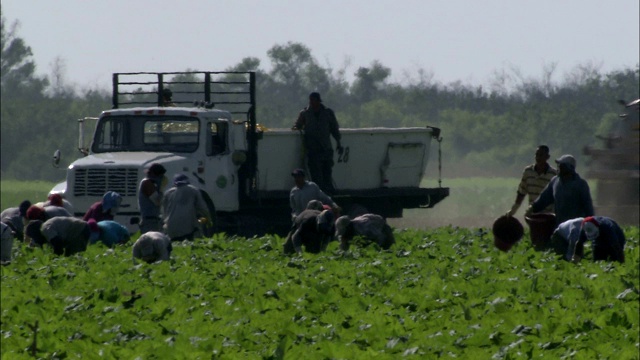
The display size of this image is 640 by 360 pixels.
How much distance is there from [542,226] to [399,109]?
76.5 metres

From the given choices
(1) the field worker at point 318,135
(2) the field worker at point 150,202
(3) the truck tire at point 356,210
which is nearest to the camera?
(2) the field worker at point 150,202

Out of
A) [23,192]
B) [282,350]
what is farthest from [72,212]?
[23,192]

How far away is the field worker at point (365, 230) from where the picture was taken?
56.2 feet

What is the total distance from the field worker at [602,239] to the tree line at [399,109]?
56.4 metres

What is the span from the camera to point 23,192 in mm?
73562

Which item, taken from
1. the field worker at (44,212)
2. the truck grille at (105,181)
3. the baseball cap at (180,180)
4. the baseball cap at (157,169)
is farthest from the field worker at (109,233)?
the truck grille at (105,181)

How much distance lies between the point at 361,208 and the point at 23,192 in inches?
2044

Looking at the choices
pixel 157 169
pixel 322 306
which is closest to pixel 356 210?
pixel 157 169

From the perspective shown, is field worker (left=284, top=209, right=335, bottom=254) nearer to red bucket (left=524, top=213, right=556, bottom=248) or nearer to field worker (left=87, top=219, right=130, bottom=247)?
field worker (left=87, top=219, right=130, bottom=247)

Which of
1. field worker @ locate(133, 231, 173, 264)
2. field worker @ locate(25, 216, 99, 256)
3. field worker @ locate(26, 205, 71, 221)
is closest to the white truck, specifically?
field worker @ locate(26, 205, 71, 221)

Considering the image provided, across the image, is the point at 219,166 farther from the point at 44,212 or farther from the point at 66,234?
the point at 66,234

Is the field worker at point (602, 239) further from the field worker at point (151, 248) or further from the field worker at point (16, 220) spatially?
the field worker at point (16, 220)

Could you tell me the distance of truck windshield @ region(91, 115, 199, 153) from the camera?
2289 cm

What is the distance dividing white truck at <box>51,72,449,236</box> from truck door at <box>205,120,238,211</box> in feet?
0.05
